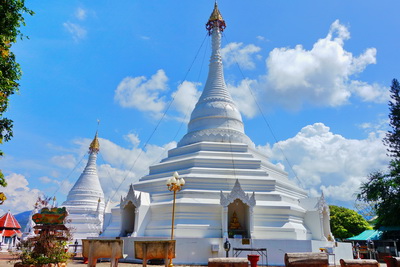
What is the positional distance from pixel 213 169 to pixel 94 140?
107ft

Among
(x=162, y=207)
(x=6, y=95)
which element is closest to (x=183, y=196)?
(x=162, y=207)

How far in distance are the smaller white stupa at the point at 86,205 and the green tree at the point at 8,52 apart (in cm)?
2832

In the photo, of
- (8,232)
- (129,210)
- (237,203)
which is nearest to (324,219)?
(237,203)

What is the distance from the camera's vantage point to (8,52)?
36.4 ft

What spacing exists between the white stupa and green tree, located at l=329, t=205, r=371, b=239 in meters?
20.7

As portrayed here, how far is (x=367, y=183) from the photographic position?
32.7 meters

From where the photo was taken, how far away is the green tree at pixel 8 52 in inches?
416

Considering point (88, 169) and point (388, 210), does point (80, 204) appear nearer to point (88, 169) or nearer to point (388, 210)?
point (88, 169)

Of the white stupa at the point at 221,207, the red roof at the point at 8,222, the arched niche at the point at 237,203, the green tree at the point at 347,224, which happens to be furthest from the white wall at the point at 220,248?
the green tree at the point at 347,224

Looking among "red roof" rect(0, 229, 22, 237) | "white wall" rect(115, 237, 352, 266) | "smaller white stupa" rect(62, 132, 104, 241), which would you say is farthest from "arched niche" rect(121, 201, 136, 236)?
"red roof" rect(0, 229, 22, 237)

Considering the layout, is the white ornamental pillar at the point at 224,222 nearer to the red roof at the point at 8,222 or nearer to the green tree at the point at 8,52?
the green tree at the point at 8,52

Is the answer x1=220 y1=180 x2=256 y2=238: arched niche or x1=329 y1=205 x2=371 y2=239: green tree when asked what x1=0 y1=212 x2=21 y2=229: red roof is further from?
x1=329 y1=205 x2=371 y2=239: green tree

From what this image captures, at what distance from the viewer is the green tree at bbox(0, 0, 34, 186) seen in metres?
10.6

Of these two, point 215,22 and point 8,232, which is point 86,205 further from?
point 215,22
